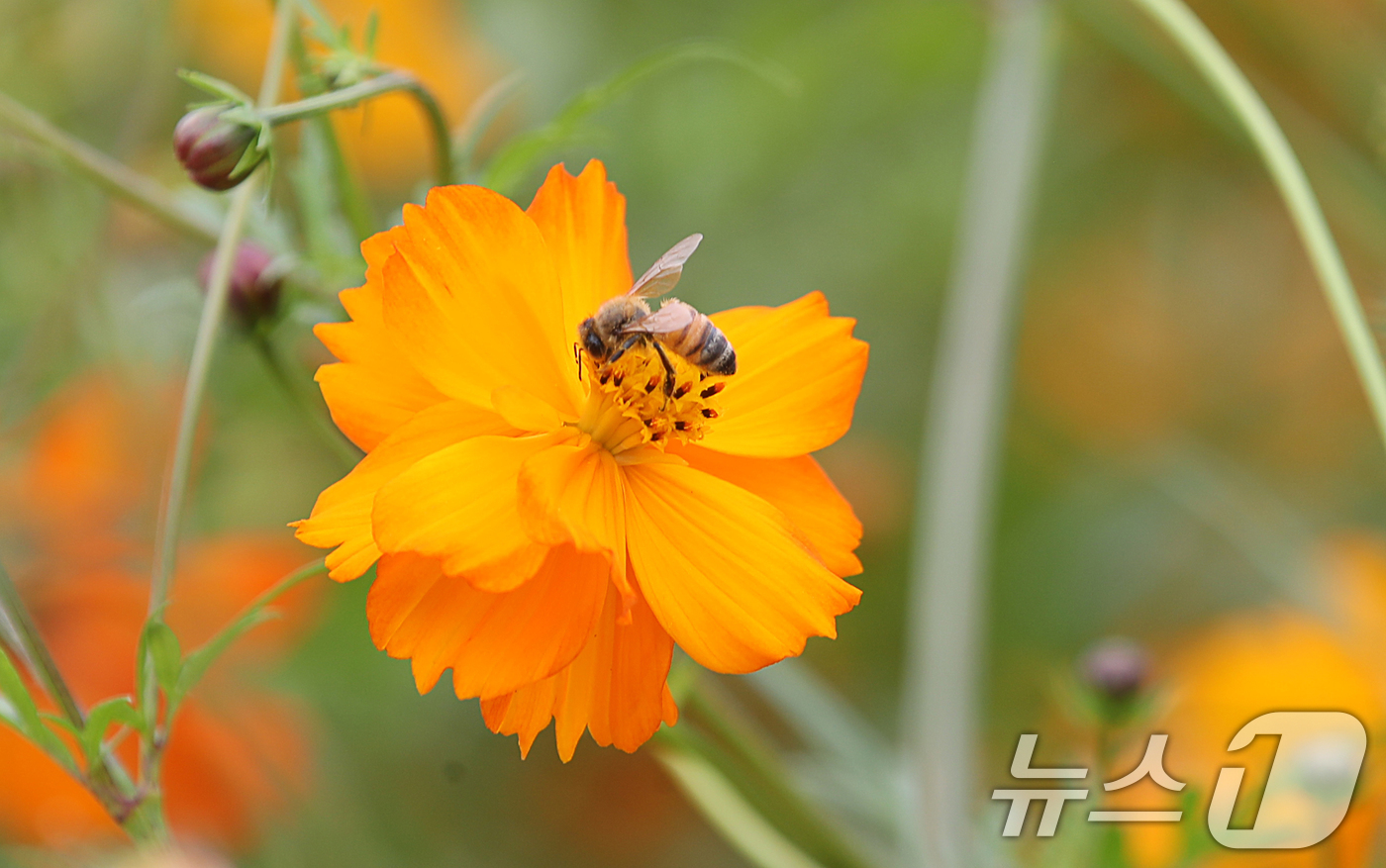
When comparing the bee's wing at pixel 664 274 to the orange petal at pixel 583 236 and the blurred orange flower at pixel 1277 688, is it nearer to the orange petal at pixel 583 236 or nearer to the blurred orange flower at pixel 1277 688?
the orange petal at pixel 583 236

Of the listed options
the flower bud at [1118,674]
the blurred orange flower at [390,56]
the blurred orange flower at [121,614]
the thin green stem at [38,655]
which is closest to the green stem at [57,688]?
the thin green stem at [38,655]

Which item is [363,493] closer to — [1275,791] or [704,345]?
[704,345]

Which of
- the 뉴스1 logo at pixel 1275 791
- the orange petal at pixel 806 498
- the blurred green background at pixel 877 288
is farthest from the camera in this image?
the blurred green background at pixel 877 288

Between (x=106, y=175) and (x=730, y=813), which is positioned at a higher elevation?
(x=106, y=175)

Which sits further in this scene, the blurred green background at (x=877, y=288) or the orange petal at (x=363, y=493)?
the blurred green background at (x=877, y=288)

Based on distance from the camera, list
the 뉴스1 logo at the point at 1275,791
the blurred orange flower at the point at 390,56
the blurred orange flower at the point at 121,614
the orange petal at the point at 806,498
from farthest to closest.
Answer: the blurred orange flower at the point at 390,56, the blurred orange flower at the point at 121,614, the 뉴스1 logo at the point at 1275,791, the orange petal at the point at 806,498

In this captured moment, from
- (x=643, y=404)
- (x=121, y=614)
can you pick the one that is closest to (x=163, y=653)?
(x=643, y=404)
